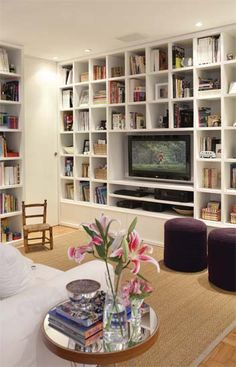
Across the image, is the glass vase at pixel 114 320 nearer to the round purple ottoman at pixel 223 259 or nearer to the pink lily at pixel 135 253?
the pink lily at pixel 135 253

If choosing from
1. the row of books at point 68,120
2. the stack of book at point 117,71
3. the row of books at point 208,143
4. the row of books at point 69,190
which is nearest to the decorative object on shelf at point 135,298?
the row of books at point 208,143

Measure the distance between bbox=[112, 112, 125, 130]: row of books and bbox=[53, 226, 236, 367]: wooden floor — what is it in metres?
3.26

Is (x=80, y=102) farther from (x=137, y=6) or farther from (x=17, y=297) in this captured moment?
(x=17, y=297)

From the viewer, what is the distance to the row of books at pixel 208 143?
4.45 metres

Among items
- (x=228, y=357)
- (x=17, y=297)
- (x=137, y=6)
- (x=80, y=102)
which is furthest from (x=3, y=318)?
(x=80, y=102)

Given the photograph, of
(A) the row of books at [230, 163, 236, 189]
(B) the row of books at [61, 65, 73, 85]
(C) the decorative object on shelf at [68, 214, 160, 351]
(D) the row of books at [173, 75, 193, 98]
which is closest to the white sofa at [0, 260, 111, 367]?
(C) the decorative object on shelf at [68, 214, 160, 351]

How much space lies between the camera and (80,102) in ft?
18.8

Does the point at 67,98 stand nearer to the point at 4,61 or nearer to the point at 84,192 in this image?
the point at 4,61

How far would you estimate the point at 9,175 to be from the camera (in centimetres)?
484

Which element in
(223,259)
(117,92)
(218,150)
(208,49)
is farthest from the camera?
(117,92)

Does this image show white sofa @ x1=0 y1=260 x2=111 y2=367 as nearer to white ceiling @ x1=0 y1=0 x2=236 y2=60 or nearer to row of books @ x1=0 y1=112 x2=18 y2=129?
white ceiling @ x1=0 y1=0 x2=236 y2=60

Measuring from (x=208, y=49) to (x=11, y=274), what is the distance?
3478mm

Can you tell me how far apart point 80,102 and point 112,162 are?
1107 mm

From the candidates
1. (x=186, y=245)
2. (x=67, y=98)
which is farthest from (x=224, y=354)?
(x=67, y=98)
